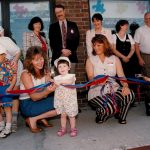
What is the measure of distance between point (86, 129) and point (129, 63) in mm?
2323

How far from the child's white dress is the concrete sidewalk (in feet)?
1.29

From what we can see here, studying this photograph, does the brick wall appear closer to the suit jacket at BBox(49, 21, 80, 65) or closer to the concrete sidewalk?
the suit jacket at BBox(49, 21, 80, 65)

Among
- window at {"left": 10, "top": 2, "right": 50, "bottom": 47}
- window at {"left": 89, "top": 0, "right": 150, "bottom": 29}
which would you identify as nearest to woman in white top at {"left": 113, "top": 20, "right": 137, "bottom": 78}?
window at {"left": 89, "top": 0, "right": 150, "bottom": 29}

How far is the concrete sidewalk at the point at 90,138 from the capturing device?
526 cm

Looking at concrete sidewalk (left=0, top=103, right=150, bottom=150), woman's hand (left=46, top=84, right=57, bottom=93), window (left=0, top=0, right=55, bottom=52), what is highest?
window (left=0, top=0, right=55, bottom=52)

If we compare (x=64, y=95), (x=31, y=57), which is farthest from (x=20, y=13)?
(x=64, y=95)

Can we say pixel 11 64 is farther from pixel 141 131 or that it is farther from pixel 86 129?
pixel 141 131

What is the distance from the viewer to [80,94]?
7.86 meters

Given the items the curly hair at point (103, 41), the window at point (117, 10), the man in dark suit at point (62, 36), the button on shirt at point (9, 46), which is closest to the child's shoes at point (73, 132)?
the curly hair at point (103, 41)

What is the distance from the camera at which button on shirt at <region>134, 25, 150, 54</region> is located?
25.1ft

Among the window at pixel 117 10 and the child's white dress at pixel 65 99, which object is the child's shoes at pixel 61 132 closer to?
the child's white dress at pixel 65 99

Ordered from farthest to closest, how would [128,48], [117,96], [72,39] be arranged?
[128,48], [72,39], [117,96]

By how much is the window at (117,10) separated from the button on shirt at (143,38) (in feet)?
2.11

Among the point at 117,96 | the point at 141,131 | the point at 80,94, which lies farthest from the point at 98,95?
the point at 80,94
